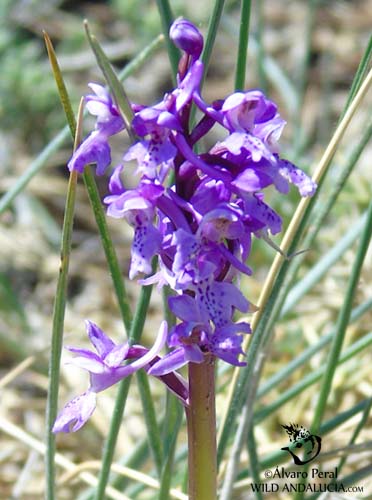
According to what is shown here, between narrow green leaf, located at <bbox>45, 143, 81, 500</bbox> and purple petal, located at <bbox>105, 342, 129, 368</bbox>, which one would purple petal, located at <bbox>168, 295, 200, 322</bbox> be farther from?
narrow green leaf, located at <bbox>45, 143, 81, 500</bbox>

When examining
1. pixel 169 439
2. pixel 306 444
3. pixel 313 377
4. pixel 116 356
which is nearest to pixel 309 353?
pixel 313 377

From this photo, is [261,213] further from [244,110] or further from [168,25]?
[168,25]

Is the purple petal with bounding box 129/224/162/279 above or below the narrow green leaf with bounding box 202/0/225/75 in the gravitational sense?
below

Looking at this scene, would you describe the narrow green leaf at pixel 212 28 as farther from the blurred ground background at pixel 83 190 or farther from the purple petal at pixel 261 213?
the blurred ground background at pixel 83 190

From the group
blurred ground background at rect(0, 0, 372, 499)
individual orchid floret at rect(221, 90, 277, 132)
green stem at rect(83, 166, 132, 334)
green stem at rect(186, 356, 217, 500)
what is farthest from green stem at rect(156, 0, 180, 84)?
blurred ground background at rect(0, 0, 372, 499)

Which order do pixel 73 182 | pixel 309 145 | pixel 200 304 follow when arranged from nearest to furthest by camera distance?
pixel 200 304 < pixel 73 182 < pixel 309 145

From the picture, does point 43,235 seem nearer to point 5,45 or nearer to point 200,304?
point 5,45

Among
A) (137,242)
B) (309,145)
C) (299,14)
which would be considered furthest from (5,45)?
(137,242)
